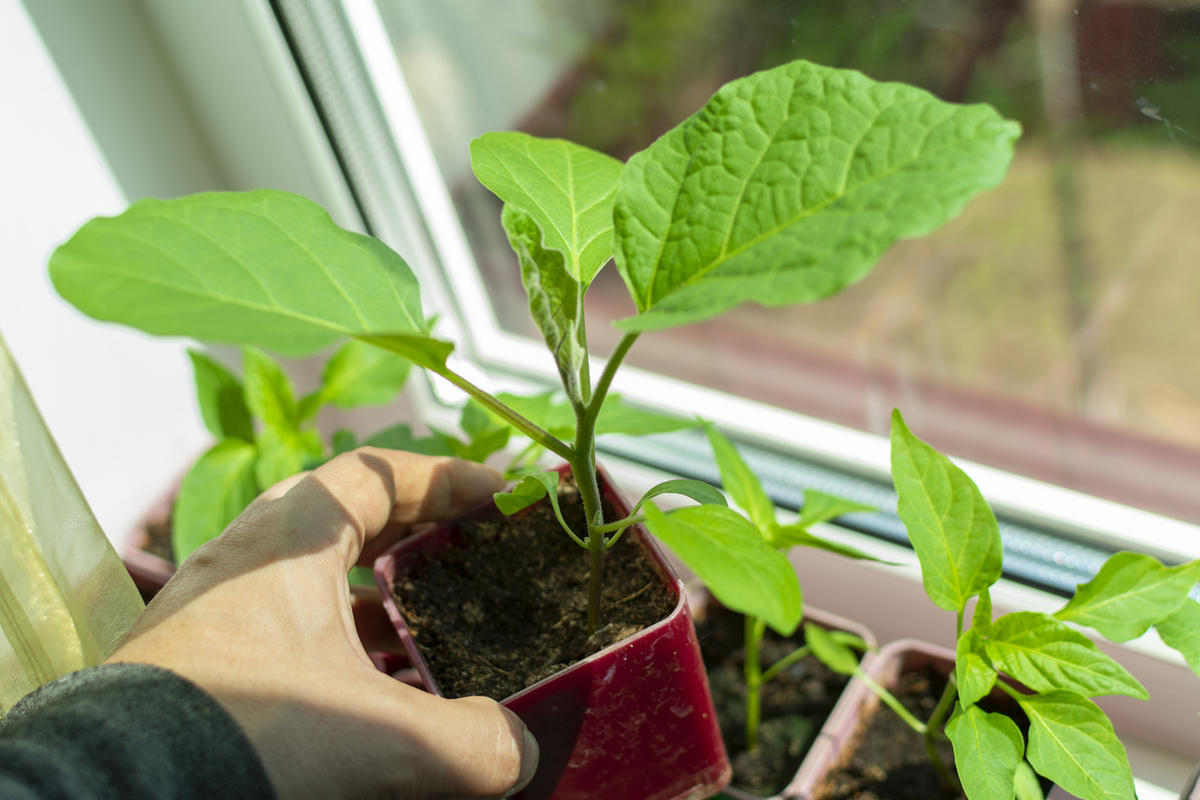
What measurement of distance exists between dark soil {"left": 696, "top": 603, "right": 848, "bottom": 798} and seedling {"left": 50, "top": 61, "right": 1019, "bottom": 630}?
0.42 meters

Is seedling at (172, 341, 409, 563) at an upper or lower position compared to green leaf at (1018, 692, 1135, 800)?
upper

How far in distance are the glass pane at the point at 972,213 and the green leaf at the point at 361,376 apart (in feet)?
0.84

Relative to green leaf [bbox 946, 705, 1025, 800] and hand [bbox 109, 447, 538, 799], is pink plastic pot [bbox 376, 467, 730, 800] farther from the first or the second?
green leaf [bbox 946, 705, 1025, 800]

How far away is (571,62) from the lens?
0.99 metres

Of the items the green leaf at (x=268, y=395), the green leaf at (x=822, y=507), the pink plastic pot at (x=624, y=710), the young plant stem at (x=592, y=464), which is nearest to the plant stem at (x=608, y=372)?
the young plant stem at (x=592, y=464)

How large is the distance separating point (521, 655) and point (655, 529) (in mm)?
184

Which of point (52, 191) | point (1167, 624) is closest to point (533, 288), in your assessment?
point (1167, 624)

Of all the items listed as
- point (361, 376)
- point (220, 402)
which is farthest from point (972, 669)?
point (220, 402)

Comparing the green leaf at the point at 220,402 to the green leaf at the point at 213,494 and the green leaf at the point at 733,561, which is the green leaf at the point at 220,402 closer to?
the green leaf at the point at 213,494

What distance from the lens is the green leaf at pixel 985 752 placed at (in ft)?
1.71

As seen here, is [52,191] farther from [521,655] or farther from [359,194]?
[521,655]

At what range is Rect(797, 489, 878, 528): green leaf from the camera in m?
0.67

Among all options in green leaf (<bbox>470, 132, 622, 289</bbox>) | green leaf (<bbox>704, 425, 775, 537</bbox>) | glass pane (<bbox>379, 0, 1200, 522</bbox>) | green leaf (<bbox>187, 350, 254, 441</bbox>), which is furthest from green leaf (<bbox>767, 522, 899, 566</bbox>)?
green leaf (<bbox>187, 350, 254, 441</bbox>)

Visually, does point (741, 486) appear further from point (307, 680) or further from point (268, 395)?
point (268, 395)
